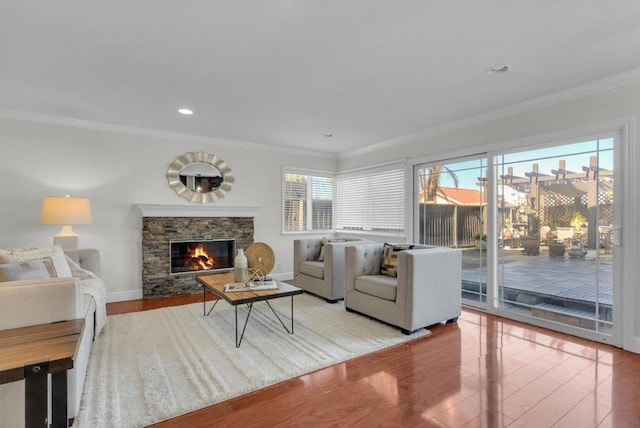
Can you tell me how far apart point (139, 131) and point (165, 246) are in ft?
5.36

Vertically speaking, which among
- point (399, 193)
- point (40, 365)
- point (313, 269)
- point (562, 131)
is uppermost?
point (562, 131)

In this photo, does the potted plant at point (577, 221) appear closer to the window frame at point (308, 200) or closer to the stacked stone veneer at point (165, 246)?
the window frame at point (308, 200)

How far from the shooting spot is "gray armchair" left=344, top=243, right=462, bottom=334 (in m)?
3.09

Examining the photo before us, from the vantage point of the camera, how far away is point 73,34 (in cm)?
220

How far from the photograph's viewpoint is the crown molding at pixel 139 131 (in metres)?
3.82

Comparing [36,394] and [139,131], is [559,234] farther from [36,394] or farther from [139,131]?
[139,131]

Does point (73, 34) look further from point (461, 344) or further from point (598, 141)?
point (598, 141)

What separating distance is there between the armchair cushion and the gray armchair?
0.63m

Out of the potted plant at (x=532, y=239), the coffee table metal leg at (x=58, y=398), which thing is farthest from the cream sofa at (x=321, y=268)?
the coffee table metal leg at (x=58, y=398)

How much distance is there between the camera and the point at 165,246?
15.1ft

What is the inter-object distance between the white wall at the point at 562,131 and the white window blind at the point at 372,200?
23.1 inches

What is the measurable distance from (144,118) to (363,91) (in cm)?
274

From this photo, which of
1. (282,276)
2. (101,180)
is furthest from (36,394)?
(282,276)

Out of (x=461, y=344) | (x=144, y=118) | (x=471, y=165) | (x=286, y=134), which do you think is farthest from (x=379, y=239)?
(x=144, y=118)
